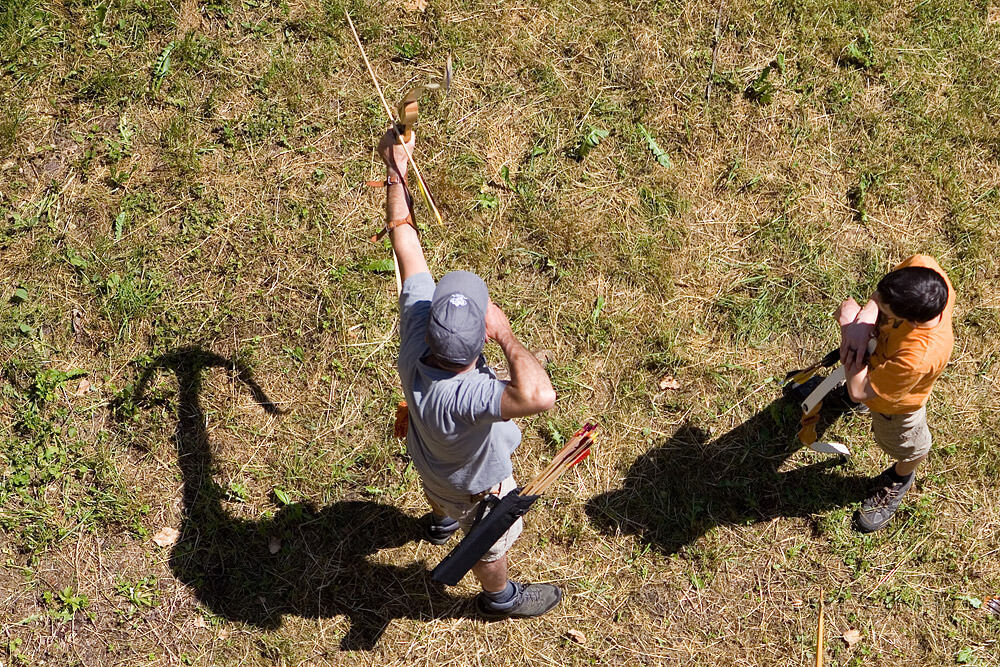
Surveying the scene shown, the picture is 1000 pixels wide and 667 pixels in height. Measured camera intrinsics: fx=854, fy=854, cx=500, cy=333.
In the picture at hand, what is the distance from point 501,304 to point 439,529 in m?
1.52

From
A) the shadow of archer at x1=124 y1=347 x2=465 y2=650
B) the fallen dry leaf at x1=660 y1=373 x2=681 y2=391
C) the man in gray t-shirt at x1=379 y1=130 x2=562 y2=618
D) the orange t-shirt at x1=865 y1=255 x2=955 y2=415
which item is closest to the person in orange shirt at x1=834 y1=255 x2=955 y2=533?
the orange t-shirt at x1=865 y1=255 x2=955 y2=415

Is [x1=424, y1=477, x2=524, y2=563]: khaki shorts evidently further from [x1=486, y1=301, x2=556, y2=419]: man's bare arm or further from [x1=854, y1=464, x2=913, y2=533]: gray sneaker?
[x1=854, y1=464, x2=913, y2=533]: gray sneaker

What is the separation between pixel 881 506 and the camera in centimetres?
511

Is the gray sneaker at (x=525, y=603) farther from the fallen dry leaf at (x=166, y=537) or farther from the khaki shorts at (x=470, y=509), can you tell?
the fallen dry leaf at (x=166, y=537)

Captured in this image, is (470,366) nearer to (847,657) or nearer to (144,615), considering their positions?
(144,615)

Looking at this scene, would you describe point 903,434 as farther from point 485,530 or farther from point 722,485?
point 485,530

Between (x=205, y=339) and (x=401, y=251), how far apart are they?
6.90 ft

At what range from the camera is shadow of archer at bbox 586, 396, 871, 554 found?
5.16 meters

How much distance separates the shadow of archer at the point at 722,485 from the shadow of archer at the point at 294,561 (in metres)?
1.20

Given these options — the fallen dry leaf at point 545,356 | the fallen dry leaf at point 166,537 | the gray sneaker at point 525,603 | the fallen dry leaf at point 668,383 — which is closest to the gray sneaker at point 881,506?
the fallen dry leaf at point 668,383

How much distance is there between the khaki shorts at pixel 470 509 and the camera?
398 centimetres

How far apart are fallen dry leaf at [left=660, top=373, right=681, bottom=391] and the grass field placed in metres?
0.03

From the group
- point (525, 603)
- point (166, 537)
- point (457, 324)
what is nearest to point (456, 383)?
point (457, 324)

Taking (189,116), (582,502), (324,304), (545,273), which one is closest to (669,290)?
(545,273)
